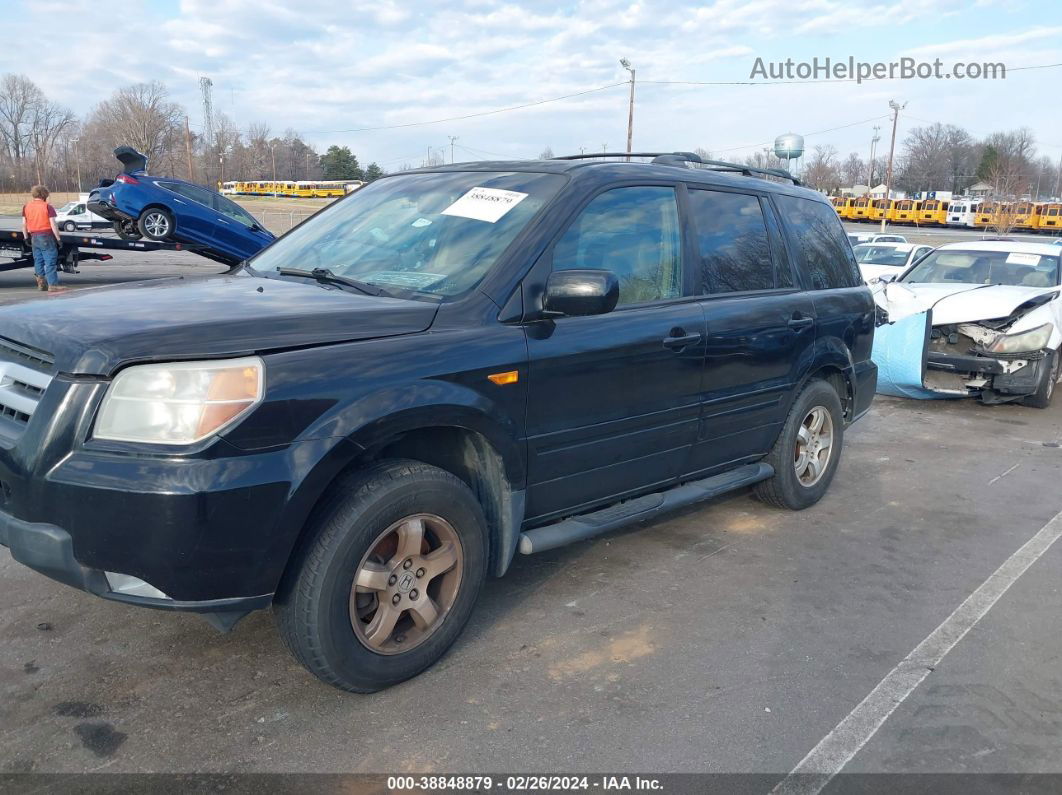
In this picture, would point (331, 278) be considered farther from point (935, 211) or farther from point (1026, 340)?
point (935, 211)

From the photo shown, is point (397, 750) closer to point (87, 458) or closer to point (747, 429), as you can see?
point (87, 458)

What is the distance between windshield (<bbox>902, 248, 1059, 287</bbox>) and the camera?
9.41 metres

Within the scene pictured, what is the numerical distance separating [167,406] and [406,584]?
104 cm

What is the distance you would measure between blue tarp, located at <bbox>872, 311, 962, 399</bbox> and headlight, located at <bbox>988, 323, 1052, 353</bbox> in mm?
679

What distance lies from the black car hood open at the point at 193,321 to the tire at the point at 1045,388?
7445 millimetres

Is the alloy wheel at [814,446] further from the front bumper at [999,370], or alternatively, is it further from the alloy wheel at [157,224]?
the alloy wheel at [157,224]

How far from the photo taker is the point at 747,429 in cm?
455

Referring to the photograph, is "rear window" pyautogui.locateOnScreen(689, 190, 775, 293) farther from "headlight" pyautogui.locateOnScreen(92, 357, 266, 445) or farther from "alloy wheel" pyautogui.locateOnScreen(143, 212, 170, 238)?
"alloy wheel" pyautogui.locateOnScreen(143, 212, 170, 238)

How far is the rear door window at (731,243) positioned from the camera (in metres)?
4.25

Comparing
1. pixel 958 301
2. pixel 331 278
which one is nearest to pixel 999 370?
pixel 958 301

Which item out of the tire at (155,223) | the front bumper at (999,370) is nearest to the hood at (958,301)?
the front bumper at (999,370)

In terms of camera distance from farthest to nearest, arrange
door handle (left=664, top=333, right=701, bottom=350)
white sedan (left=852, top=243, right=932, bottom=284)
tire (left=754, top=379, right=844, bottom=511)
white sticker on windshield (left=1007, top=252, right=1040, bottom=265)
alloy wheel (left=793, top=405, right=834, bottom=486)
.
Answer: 1. white sedan (left=852, top=243, right=932, bottom=284)
2. white sticker on windshield (left=1007, top=252, right=1040, bottom=265)
3. alloy wheel (left=793, top=405, right=834, bottom=486)
4. tire (left=754, top=379, right=844, bottom=511)
5. door handle (left=664, top=333, right=701, bottom=350)

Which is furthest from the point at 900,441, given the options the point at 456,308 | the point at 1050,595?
the point at 456,308

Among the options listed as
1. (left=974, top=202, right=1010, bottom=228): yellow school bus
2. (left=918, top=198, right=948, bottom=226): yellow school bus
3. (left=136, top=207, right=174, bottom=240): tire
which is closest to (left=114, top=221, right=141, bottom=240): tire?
(left=136, top=207, right=174, bottom=240): tire
